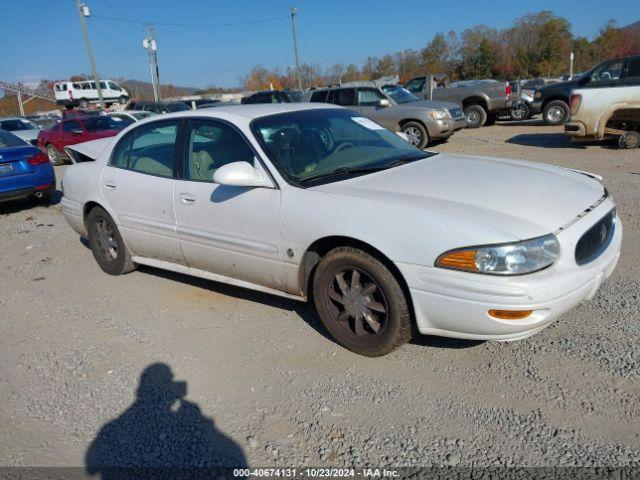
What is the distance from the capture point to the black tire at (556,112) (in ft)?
50.4

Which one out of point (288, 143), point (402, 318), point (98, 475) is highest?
point (288, 143)

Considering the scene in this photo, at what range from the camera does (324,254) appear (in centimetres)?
347

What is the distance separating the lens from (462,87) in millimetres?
17266

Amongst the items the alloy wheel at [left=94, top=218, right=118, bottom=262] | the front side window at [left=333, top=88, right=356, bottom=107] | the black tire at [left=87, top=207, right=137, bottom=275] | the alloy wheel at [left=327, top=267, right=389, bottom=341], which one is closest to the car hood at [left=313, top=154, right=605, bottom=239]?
the alloy wheel at [left=327, top=267, right=389, bottom=341]

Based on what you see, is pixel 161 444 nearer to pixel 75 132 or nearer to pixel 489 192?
pixel 489 192

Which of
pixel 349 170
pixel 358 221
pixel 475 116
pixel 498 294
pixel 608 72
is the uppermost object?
pixel 608 72

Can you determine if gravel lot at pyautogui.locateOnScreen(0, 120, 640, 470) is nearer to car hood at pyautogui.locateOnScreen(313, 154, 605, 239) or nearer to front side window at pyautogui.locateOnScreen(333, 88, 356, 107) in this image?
car hood at pyautogui.locateOnScreen(313, 154, 605, 239)

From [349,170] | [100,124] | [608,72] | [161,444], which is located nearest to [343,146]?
[349,170]

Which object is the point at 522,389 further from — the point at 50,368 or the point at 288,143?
the point at 50,368

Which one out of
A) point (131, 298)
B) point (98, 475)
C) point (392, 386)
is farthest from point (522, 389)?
point (131, 298)

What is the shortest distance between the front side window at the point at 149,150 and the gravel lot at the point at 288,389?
1.15m

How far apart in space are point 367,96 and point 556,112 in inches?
240

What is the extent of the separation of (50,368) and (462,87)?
53.6ft

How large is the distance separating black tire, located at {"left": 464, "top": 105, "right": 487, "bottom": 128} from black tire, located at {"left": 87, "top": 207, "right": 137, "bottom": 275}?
1451 cm
